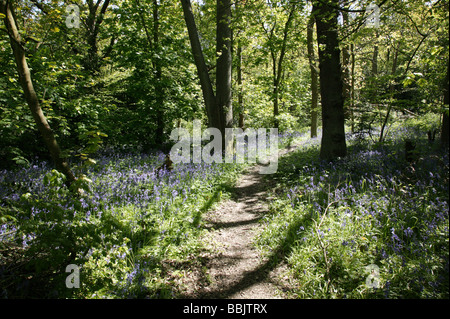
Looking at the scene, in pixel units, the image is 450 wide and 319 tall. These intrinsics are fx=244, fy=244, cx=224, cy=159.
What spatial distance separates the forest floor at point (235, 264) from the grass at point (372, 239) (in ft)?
0.81

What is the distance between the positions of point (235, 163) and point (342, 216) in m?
6.02

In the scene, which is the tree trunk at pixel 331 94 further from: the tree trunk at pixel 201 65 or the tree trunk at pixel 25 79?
the tree trunk at pixel 25 79

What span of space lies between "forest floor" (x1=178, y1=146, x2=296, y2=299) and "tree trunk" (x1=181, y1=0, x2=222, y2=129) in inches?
199

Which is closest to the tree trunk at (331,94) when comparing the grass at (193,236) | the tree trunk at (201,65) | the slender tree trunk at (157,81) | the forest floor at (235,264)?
the grass at (193,236)

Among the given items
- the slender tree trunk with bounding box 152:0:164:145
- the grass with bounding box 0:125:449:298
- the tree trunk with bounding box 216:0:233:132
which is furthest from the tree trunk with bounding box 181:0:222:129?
the grass with bounding box 0:125:449:298

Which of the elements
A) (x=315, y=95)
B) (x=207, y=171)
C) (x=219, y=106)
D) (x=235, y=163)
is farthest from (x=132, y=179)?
(x=315, y=95)

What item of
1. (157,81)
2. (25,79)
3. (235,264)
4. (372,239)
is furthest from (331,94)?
(25,79)

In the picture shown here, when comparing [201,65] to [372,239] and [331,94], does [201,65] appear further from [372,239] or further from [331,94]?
[372,239]

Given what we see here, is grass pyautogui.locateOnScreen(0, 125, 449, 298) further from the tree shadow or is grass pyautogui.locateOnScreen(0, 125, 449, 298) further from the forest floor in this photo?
the forest floor

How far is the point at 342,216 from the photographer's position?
3.96 metres

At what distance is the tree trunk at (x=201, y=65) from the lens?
9250 millimetres
